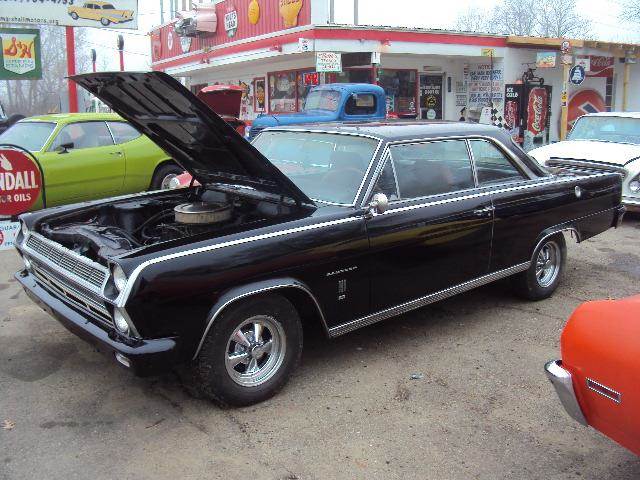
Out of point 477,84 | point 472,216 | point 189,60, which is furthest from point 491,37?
point 472,216

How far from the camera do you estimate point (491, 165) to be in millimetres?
4949

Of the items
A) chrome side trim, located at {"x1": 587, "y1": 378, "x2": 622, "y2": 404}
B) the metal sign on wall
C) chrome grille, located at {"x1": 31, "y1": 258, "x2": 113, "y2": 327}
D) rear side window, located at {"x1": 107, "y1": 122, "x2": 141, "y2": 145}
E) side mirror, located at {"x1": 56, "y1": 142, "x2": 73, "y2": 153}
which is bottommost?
chrome side trim, located at {"x1": 587, "y1": 378, "x2": 622, "y2": 404}

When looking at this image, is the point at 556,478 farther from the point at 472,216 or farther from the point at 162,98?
the point at 162,98

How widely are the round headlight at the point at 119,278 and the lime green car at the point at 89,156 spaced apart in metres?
5.45

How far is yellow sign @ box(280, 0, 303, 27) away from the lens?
620 inches

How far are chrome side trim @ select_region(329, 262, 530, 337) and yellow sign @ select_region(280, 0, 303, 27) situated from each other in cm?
1254

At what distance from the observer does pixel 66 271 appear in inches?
143

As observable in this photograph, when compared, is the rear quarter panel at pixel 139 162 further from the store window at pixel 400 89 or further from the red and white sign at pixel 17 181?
the store window at pixel 400 89

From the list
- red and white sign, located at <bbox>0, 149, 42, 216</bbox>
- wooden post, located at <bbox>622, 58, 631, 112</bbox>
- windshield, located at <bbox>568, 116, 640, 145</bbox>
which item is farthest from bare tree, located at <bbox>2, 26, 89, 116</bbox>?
red and white sign, located at <bbox>0, 149, 42, 216</bbox>

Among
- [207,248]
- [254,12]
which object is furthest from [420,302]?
[254,12]

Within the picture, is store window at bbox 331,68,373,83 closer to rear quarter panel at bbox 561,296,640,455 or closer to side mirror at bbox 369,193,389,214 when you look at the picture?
side mirror at bbox 369,193,389,214

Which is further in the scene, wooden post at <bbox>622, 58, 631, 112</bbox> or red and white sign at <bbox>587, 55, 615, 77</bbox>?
wooden post at <bbox>622, 58, 631, 112</bbox>

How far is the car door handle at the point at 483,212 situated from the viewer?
459cm

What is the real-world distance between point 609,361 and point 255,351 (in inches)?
77.2
